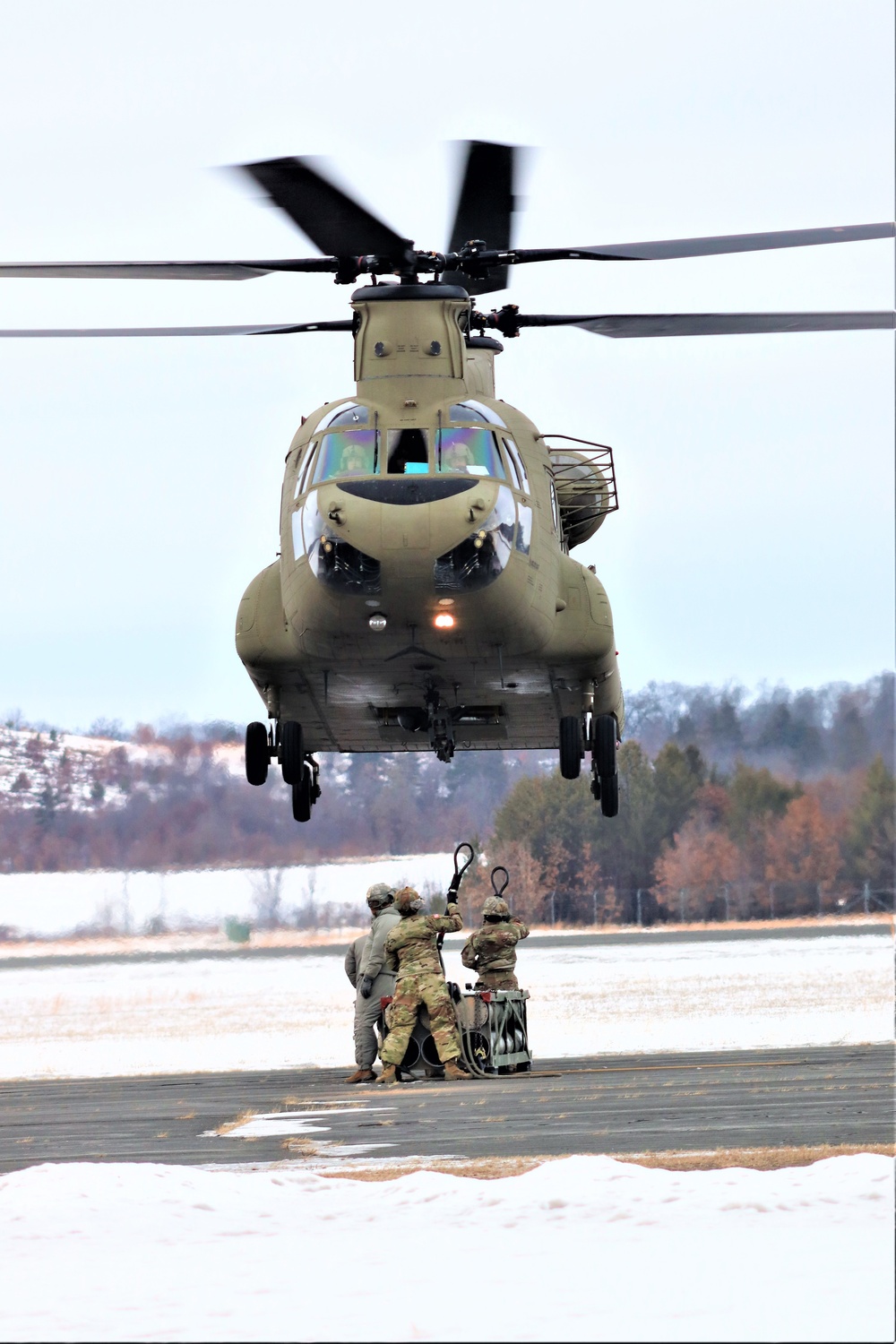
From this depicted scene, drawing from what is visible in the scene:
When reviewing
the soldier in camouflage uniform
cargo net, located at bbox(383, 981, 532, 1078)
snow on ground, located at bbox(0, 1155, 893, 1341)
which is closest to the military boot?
cargo net, located at bbox(383, 981, 532, 1078)

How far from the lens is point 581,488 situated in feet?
65.0

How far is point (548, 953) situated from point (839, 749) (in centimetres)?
1168

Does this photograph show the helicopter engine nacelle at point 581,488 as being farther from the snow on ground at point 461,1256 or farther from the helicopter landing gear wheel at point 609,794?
the snow on ground at point 461,1256

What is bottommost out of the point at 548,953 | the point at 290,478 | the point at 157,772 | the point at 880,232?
the point at 548,953

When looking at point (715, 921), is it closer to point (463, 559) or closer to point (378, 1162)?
point (463, 559)

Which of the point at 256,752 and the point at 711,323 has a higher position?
the point at 711,323

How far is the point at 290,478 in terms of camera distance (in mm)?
17328

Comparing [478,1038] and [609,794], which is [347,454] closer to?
[478,1038]

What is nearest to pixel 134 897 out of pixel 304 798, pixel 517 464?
pixel 304 798

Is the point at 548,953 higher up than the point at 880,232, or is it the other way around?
the point at 880,232

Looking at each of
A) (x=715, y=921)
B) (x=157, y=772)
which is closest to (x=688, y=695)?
(x=715, y=921)

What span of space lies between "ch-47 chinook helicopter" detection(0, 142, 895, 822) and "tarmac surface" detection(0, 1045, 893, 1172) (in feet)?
12.7

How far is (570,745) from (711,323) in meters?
4.54

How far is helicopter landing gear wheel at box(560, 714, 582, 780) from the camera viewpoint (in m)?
18.8
